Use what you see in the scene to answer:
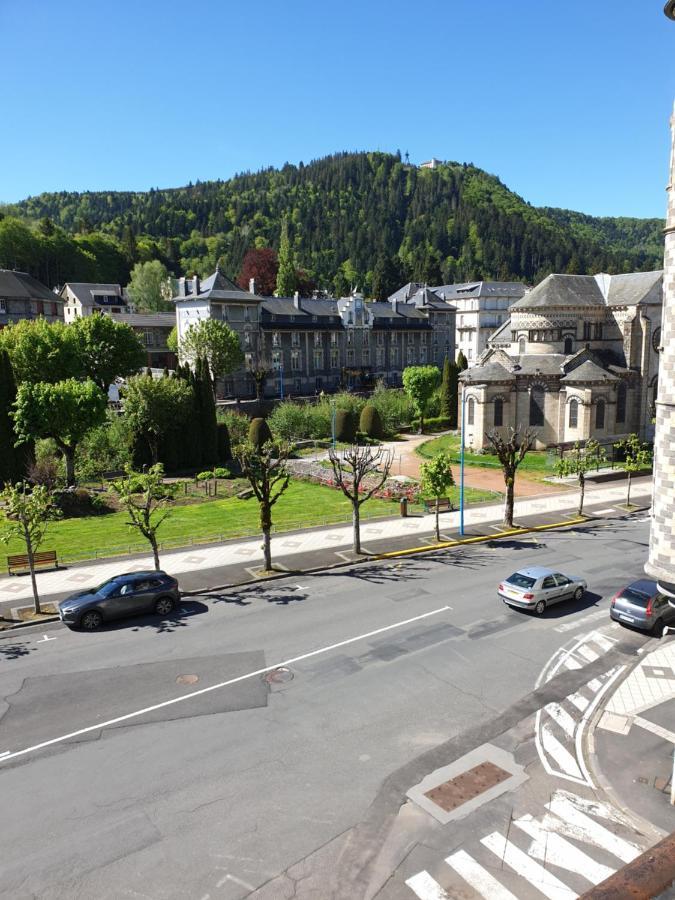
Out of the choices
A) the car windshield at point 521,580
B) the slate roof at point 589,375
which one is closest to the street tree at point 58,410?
the car windshield at point 521,580

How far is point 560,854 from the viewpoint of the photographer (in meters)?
11.5

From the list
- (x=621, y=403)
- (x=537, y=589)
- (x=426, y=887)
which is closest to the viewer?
(x=426, y=887)

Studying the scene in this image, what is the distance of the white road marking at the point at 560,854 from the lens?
11.0 metres

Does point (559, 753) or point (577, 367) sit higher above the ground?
point (577, 367)

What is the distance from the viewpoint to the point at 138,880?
35.9ft

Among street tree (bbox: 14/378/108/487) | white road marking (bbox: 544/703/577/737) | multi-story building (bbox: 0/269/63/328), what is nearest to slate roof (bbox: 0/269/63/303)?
multi-story building (bbox: 0/269/63/328)

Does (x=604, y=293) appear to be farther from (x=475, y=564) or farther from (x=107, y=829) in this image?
(x=107, y=829)

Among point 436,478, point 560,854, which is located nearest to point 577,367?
point 436,478

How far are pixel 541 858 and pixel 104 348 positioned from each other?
64.6m

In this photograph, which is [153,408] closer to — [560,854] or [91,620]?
[91,620]

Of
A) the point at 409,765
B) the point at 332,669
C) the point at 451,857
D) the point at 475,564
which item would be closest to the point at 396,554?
the point at 475,564

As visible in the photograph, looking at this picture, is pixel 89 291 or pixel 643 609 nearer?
pixel 643 609

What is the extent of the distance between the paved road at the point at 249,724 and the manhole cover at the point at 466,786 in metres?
0.68

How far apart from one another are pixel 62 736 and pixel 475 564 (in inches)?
763
